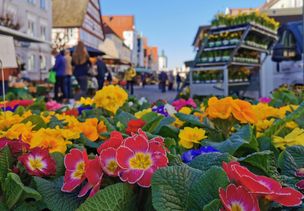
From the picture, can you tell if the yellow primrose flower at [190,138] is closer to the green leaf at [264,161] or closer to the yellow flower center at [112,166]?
the green leaf at [264,161]

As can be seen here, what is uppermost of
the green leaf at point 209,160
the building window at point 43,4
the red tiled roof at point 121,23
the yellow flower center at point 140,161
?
the red tiled roof at point 121,23

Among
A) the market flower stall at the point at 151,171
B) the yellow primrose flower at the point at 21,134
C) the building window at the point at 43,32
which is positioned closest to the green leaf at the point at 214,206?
the market flower stall at the point at 151,171

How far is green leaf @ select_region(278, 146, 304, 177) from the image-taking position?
108 centimetres

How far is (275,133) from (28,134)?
2.79 feet

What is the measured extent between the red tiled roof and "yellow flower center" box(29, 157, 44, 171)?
318ft

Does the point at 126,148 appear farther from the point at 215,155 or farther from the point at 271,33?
the point at 271,33

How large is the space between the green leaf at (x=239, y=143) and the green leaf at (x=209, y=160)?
213mm

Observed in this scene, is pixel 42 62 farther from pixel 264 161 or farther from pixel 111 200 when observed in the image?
pixel 111 200

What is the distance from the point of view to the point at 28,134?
1390 mm

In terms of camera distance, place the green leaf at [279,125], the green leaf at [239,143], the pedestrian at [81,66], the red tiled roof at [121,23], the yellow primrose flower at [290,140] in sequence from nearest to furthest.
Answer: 1. the green leaf at [239,143]
2. the yellow primrose flower at [290,140]
3. the green leaf at [279,125]
4. the pedestrian at [81,66]
5. the red tiled roof at [121,23]

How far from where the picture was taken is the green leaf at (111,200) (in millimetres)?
796

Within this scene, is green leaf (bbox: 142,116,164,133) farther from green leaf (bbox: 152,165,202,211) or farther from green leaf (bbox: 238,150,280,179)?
green leaf (bbox: 152,165,202,211)

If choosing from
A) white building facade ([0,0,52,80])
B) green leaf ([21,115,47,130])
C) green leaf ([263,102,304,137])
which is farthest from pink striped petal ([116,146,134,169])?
white building facade ([0,0,52,80])

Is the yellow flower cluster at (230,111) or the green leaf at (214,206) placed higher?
the yellow flower cluster at (230,111)
